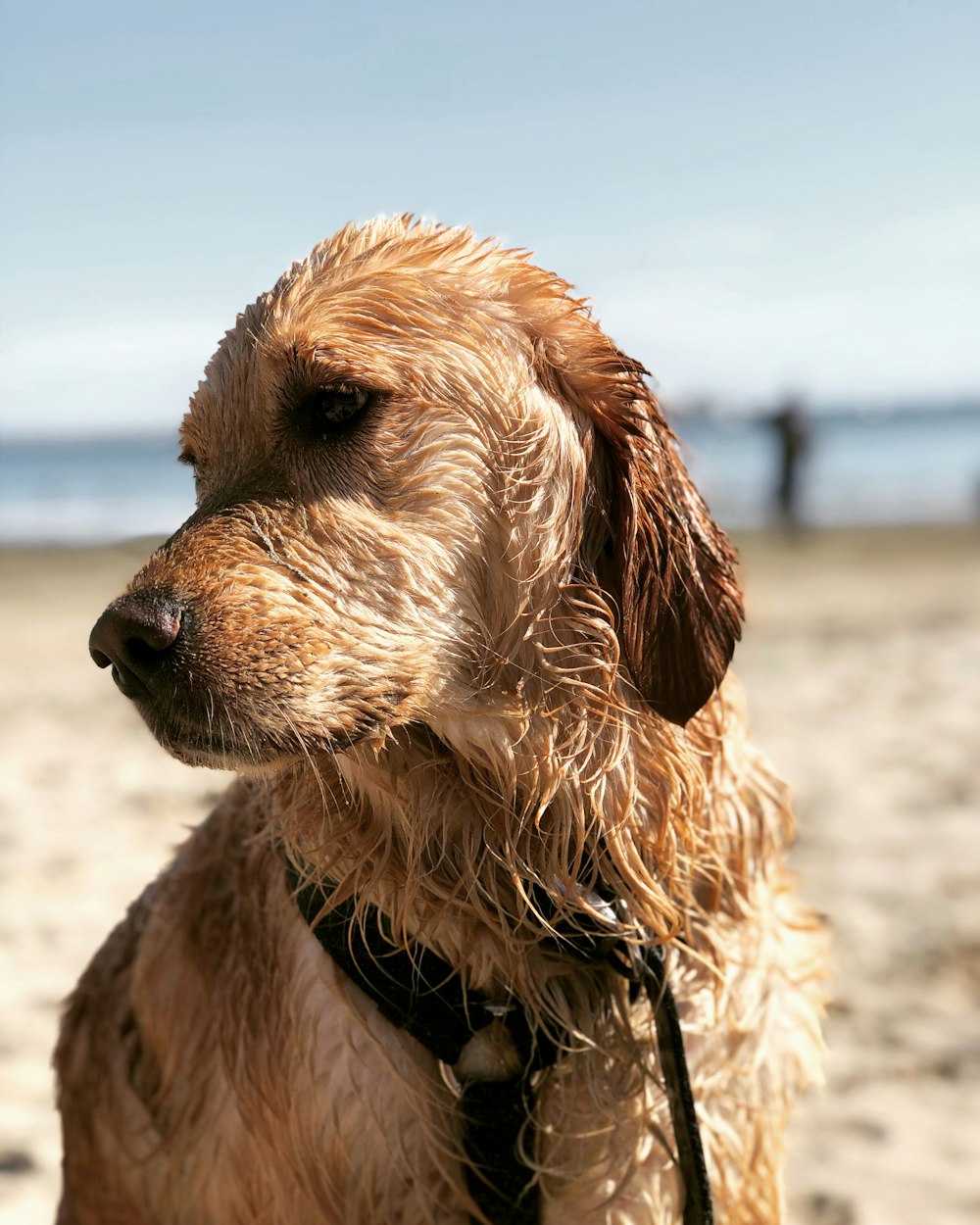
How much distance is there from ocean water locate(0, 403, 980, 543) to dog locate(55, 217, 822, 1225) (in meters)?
1.51

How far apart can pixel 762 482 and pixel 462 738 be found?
20315 millimetres

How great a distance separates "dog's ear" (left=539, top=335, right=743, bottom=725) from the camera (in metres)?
2.16

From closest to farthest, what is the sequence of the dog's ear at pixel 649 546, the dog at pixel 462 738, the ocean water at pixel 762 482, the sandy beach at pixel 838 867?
the dog at pixel 462 738 < the dog's ear at pixel 649 546 < the sandy beach at pixel 838 867 < the ocean water at pixel 762 482

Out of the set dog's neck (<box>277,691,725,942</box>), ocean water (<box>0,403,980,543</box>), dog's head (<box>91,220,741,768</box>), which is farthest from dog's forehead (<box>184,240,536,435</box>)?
ocean water (<box>0,403,980,543</box>)

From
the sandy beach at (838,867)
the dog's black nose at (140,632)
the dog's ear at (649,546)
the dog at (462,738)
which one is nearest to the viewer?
the dog's black nose at (140,632)

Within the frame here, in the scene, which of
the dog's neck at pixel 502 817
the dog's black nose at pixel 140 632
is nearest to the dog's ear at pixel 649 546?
the dog's neck at pixel 502 817

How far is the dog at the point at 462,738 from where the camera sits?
198cm

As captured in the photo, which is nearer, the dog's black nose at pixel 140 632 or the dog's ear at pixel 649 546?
the dog's black nose at pixel 140 632

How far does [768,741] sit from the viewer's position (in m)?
6.70

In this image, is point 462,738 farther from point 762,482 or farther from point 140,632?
point 762,482

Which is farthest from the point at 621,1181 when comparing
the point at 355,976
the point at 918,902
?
the point at 918,902

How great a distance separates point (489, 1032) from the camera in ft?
7.41

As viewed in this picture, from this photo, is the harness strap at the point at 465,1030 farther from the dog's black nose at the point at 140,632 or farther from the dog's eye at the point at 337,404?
the dog's eye at the point at 337,404

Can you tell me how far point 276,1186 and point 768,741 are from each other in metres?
4.72
